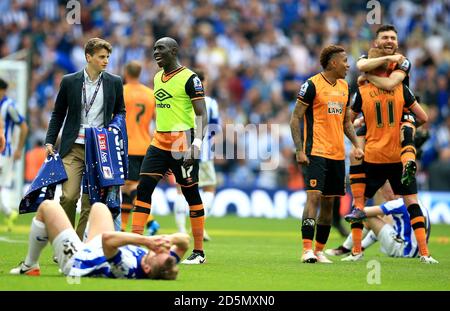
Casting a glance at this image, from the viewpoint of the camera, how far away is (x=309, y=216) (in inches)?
501

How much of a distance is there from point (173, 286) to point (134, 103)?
287 inches

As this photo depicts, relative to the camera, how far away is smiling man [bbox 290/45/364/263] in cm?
1269

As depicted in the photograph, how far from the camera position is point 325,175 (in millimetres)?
12812

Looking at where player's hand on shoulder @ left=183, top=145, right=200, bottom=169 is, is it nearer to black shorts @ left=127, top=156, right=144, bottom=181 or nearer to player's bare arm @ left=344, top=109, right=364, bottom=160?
player's bare arm @ left=344, top=109, right=364, bottom=160

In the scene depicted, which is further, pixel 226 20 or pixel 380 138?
pixel 226 20

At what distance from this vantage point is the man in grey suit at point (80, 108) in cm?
1150

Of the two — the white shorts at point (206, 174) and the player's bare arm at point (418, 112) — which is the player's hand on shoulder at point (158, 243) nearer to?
the player's bare arm at point (418, 112)

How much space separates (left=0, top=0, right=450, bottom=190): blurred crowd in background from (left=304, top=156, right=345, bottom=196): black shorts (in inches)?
553

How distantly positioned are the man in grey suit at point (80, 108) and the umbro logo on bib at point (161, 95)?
91cm

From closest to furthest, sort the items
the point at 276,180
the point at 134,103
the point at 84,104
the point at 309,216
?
the point at 84,104 < the point at 309,216 < the point at 134,103 < the point at 276,180

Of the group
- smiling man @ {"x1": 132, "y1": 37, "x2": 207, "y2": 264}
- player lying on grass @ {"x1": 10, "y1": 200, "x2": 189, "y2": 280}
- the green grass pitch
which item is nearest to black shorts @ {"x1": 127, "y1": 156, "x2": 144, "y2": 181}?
the green grass pitch

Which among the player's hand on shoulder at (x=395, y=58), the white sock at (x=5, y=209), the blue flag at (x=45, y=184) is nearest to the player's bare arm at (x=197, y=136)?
the blue flag at (x=45, y=184)
